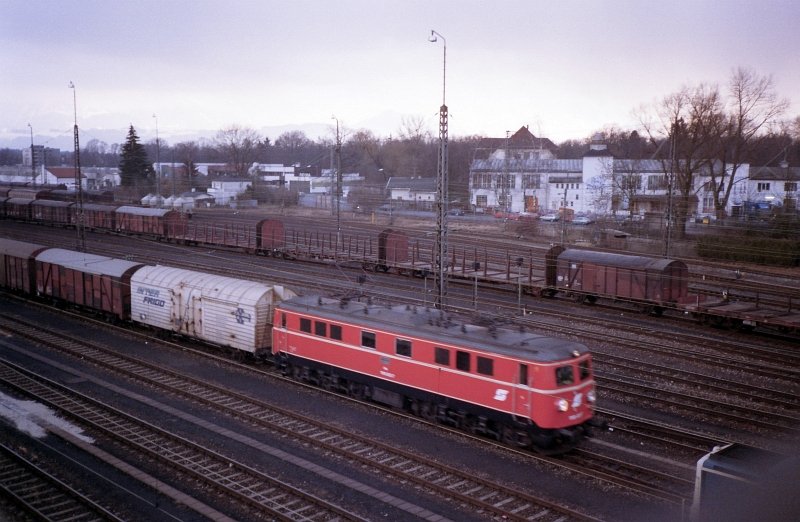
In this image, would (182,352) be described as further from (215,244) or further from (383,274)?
(215,244)

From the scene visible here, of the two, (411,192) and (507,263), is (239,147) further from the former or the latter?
(507,263)

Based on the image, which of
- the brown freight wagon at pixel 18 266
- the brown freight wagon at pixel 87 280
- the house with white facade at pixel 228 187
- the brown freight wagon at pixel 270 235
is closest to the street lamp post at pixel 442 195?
the brown freight wagon at pixel 87 280

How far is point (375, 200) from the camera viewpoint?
257 feet

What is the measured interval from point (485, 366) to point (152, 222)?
151 feet

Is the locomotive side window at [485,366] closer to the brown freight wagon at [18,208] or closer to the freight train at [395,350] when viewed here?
the freight train at [395,350]

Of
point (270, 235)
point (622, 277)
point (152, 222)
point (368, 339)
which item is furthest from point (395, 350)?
point (152, 222)

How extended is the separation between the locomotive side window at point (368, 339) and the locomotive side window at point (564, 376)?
204 inches

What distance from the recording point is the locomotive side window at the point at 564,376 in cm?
1338

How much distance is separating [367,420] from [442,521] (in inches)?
211

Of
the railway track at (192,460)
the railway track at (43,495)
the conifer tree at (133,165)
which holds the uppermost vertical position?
the conifer tree at (133,165)

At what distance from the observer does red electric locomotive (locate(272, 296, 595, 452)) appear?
13.6 m

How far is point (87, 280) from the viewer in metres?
27.9

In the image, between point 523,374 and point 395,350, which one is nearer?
point 523,374

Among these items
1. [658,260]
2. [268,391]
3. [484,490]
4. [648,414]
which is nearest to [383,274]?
[658,260]
